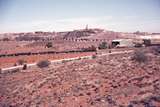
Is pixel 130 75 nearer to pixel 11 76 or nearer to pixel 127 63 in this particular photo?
pixel 127 63

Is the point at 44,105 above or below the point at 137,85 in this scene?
below

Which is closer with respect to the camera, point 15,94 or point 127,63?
point 15,94

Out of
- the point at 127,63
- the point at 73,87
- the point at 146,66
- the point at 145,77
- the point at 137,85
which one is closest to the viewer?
the point at 137,85

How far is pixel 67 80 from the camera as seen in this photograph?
22.8 metres

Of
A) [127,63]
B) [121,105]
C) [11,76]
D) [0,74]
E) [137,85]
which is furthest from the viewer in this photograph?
[0,74]

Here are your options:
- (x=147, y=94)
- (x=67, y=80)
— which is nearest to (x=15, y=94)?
(x=67, y=80)

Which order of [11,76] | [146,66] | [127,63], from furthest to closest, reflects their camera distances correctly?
[11,76] < [127,63] < [146,66]

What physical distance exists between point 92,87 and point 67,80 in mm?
3672

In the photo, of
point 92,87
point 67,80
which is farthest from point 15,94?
point 92,87

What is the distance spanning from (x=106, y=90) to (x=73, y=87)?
9.86 ft

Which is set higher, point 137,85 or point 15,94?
point 137,85

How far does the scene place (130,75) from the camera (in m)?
20.7

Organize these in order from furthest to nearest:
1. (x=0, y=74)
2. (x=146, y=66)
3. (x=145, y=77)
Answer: (x=0, y=74)
(x=146, y=66)
(x=145, y=77)

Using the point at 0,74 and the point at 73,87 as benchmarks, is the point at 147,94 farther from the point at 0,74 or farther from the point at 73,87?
the point at 0,74
